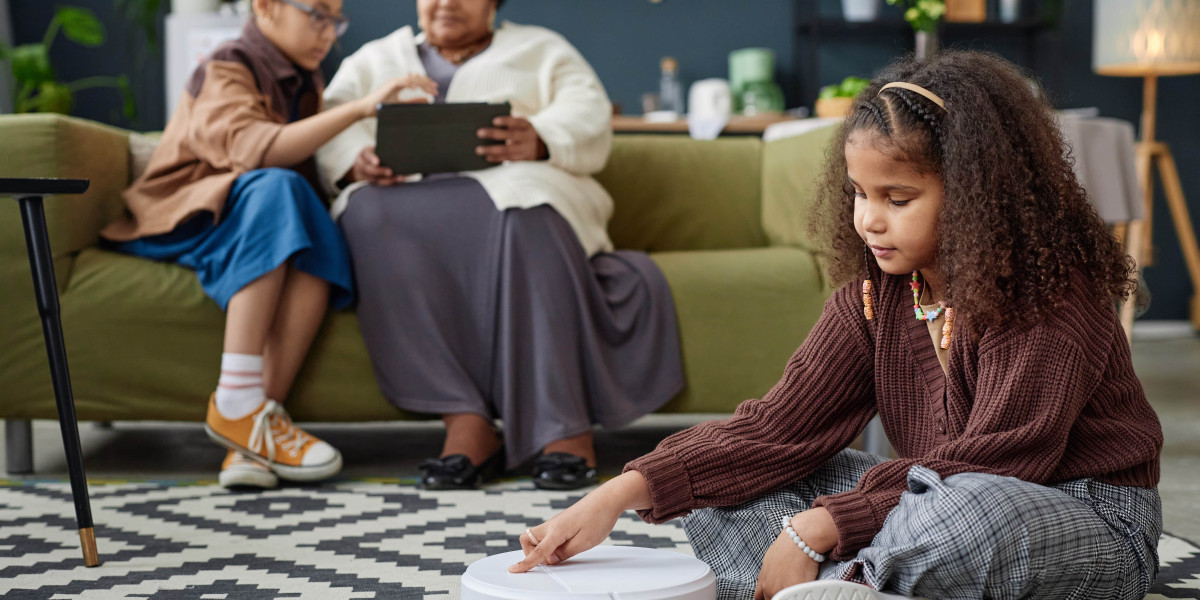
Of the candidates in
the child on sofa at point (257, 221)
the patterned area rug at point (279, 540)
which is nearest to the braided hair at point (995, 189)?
the patterned area rug at point (279, 540)

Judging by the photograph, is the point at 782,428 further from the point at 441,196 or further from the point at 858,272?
the point at 441,196

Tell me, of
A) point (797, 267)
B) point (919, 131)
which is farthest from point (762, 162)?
point (919, 131)

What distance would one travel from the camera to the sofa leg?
5.77ft

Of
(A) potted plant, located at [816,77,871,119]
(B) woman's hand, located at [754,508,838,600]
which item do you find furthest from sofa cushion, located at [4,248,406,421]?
(A) potted plant, located at [816,77,871,119]

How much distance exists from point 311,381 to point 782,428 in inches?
40.2

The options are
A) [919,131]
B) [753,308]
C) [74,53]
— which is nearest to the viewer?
[919,131]

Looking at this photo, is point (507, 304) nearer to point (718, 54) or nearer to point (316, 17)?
point (316, 17)

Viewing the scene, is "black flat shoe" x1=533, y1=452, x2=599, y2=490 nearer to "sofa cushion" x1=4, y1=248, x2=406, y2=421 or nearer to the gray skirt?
the gray skirt

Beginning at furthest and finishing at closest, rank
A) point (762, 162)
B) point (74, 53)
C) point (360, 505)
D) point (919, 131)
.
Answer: point (74, 53) < point (762, 162) < point (360, 505) < point (919, 131)

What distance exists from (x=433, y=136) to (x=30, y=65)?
7.87 feet

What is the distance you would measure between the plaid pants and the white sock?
3.51 feet

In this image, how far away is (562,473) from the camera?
64.8 inches

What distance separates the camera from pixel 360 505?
153cm

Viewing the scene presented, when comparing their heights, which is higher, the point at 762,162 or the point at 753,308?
the point at 762,162
